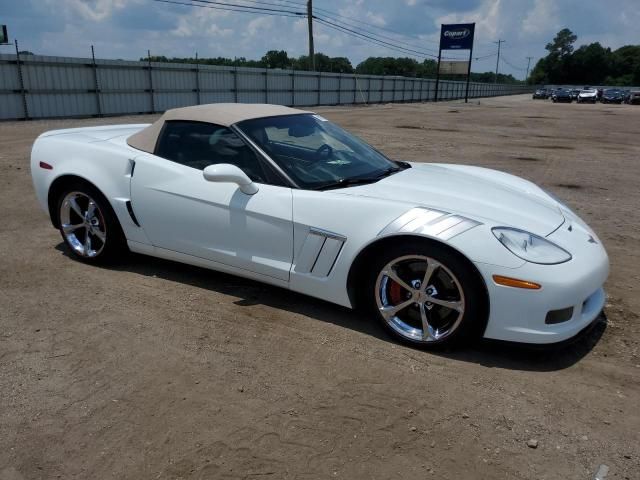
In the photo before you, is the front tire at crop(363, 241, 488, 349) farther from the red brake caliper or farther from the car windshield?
the car windshield

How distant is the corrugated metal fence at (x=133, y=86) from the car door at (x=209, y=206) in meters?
17.9

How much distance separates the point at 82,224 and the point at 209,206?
1.50 metres

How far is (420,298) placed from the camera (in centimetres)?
311

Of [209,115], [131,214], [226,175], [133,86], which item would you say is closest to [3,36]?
[133,86]

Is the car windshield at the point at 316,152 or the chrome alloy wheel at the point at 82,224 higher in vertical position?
the car windshield at the point at 316,152

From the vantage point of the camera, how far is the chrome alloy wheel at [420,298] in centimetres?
302

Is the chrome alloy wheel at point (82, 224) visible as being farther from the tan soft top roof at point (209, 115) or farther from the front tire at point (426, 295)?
the front tire at point (426, 295)

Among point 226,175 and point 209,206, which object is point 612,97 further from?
point 226,175

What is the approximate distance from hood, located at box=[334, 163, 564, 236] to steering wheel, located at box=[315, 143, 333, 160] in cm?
54

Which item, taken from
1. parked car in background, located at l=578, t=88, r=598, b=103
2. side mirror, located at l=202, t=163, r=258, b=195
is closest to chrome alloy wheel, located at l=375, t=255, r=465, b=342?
side mirror, located at l=202, t=163, r=258, b=195

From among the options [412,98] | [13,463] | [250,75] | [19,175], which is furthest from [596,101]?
[13,463]

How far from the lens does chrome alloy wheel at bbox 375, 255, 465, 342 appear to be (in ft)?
9.91

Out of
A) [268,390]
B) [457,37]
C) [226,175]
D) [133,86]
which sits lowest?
[268,390]

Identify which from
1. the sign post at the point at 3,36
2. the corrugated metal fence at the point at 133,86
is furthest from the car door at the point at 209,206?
the sign post at the point at 3,36
